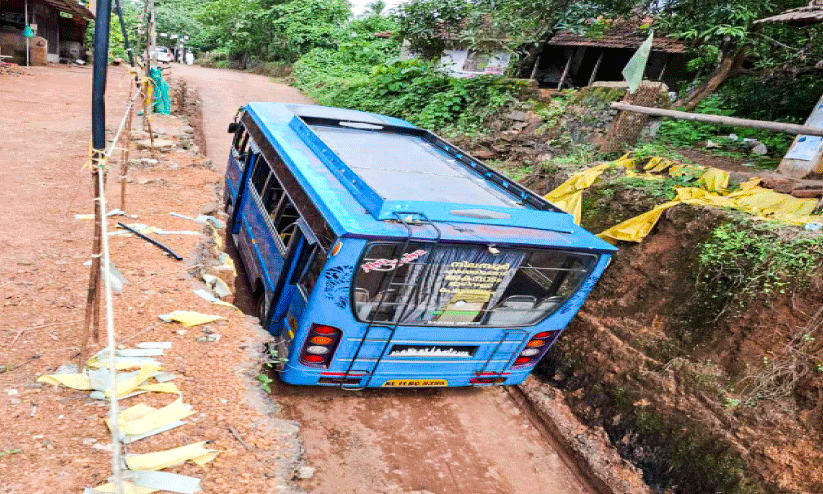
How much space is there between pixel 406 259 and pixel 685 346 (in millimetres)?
3411

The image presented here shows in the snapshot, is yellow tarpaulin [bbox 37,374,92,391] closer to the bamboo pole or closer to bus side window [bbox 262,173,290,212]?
bus side window [bbox 262,173,290,212]

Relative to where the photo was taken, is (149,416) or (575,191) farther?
(575,191)

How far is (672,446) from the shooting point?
193 inches

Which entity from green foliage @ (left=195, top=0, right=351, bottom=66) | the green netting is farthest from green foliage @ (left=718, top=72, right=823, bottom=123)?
green foliage @ (left=195, top=0, right=351, bottom=66)

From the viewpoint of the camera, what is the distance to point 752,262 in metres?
5.16

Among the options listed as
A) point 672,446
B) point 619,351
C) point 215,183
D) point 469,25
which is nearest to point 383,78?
point 469,25

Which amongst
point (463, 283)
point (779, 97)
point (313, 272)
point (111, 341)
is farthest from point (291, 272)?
point (779, 97)

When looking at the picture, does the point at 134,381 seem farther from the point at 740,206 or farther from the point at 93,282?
the point at 740,206

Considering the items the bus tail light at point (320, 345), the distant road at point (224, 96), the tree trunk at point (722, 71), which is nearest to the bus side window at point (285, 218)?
the bus tail light at point (320, 345)

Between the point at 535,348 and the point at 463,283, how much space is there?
1.56 metres

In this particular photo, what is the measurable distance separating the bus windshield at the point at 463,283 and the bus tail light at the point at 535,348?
1.20ft

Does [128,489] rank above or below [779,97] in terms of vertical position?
below

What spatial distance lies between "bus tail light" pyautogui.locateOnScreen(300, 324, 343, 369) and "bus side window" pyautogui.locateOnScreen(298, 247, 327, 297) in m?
0.34

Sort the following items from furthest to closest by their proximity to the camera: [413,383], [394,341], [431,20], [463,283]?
[431,20]
[413,383]
[394,341]
[463,283]
